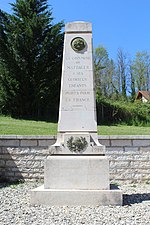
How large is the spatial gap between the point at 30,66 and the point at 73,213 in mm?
12296

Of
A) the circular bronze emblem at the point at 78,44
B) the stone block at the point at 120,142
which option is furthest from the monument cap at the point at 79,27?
the stone block at the point at 120,142

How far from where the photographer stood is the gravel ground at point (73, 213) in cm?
348

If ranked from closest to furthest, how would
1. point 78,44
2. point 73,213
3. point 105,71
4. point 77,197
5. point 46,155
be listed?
point 73,213 < point 77,197 < point 78,44 < point 46,155 < point 105,71

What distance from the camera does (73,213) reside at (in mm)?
3873

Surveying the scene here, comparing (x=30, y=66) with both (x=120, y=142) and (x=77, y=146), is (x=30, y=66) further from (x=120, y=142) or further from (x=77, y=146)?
(x=77, y=146)

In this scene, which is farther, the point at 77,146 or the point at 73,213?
the point at 77,146

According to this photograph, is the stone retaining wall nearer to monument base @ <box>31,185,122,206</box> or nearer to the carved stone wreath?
the carved stone wreath

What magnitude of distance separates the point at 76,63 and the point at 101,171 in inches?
76.3

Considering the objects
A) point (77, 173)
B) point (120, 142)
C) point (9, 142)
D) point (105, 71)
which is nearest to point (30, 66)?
point (9, 142)

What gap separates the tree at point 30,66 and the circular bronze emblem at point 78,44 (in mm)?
9695

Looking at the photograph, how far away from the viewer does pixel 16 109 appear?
595 inches

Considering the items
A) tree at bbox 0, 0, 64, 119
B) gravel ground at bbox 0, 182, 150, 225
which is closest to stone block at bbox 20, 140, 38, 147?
gravel ground at bbox 0, 182, 150, 225

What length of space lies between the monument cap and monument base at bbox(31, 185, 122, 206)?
2.82m

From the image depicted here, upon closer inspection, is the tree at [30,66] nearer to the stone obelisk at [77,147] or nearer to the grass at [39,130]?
the grass at [39,130]
